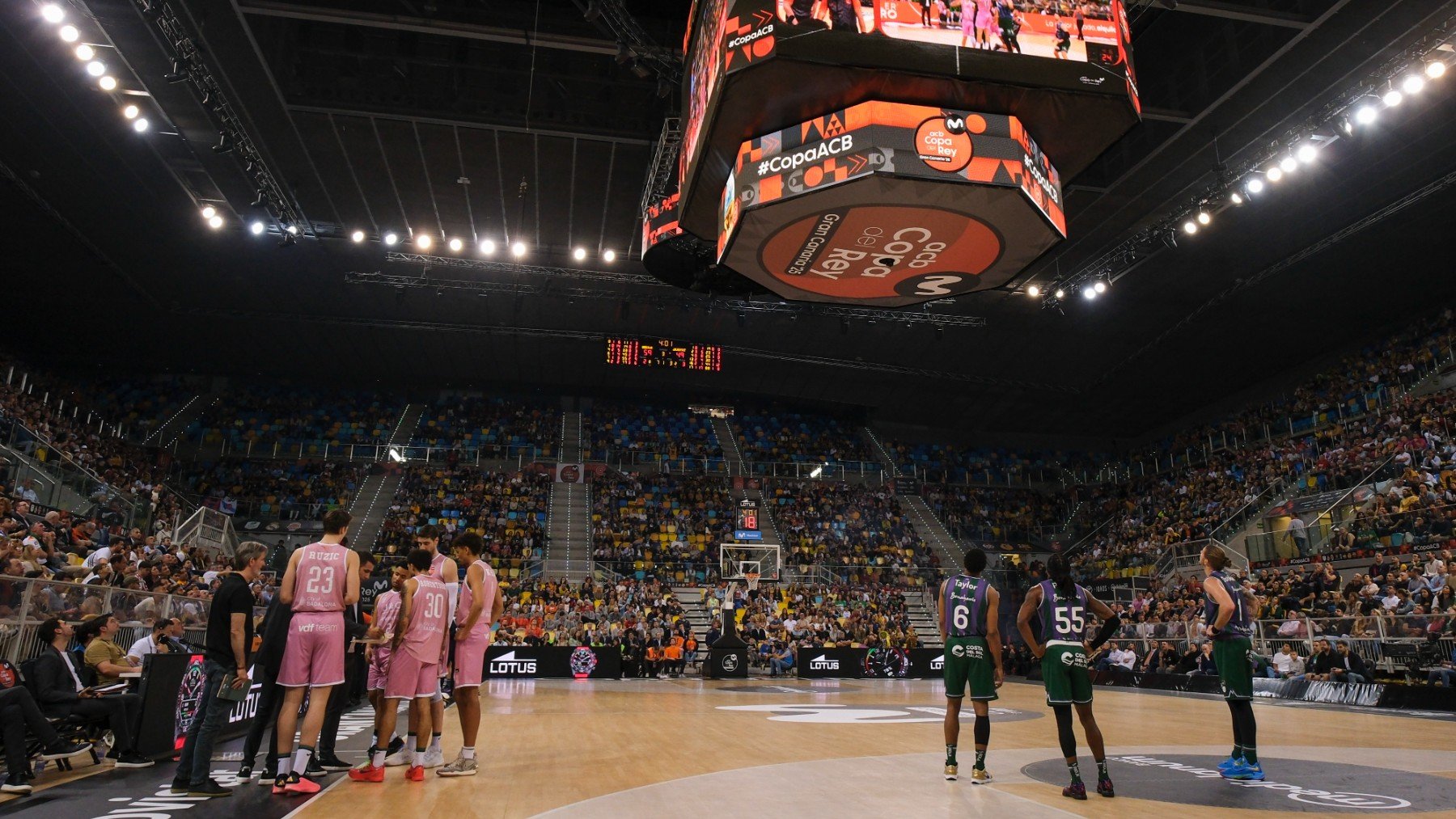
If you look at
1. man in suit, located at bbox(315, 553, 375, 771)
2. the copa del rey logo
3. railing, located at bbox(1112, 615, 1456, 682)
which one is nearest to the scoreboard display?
the copa del rey logo

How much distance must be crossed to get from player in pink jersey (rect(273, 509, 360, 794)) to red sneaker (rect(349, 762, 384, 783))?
40 centimetres

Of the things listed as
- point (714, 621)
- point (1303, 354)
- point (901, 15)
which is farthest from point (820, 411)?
point (901, 15)

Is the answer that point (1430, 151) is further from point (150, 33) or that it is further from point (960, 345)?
point (150, 33)

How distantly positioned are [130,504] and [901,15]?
68.5 feet

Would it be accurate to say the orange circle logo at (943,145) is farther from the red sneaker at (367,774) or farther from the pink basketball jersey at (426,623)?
the red sneaker at (367,774)

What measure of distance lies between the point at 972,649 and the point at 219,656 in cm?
562

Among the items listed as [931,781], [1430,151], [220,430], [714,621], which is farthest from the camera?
[220,430]

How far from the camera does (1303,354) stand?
94.2ft

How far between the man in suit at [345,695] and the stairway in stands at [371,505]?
19.1 meters

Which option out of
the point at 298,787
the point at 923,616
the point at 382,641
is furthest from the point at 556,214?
the point at 298,787

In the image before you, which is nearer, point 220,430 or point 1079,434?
point 220,430

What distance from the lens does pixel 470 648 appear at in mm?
6504

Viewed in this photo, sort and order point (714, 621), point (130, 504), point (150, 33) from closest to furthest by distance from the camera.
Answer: point (150, 33)
point (130, 504)
point (714, 621)

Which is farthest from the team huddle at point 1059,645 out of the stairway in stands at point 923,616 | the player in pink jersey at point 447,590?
the stairway in stands at point 923,616
